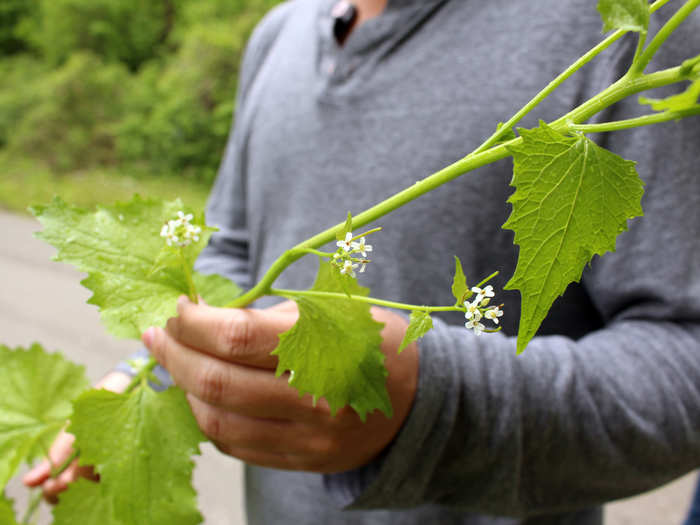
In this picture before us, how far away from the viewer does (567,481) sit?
52 centimetres

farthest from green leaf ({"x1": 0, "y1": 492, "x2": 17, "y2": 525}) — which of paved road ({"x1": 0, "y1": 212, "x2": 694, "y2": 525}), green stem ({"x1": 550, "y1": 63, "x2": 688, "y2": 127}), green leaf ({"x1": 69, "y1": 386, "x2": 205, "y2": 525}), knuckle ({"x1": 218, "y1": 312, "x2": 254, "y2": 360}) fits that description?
paved road ({"x1": 0, "y1": 212, "x2": 694, "y2": 525})

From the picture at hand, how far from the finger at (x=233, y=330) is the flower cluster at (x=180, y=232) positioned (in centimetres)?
7

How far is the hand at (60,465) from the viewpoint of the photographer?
1.75 ft

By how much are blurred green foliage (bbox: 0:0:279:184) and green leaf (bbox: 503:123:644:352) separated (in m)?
3.74

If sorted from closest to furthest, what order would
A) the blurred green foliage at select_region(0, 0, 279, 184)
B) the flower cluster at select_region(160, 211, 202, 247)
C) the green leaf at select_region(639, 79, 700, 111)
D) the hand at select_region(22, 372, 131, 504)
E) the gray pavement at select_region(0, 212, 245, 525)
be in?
the green leaf at select_region(639, 79, 700, 111) → the flower cluster at select_region(160, 211, 202, 247) → the hand at select_region(22, 372, 131, 504) → the gray pavement at select_region(0, 212, 245, 525) → the blurred green foliage at select_region(0, 0, 279, 184)

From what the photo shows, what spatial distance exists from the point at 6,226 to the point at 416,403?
4.13m

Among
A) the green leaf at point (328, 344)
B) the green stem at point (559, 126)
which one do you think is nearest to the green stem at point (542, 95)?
the green stem at point (559, 126)

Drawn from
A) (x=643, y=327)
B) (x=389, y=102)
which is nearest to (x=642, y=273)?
(x=643, y=327)

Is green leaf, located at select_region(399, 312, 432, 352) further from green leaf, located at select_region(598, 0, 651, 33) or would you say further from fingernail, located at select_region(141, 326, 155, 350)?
fingernail, located at select_region(141, 326, 155, 350)

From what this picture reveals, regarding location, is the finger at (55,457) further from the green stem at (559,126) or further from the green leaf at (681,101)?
the green leaf at (681,101)

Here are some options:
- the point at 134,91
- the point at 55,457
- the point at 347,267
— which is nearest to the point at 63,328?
the point at 55,457

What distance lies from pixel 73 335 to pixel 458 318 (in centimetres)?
227

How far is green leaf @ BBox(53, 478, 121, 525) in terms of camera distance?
40cm

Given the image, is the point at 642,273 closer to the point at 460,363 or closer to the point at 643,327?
the point at 643,327
